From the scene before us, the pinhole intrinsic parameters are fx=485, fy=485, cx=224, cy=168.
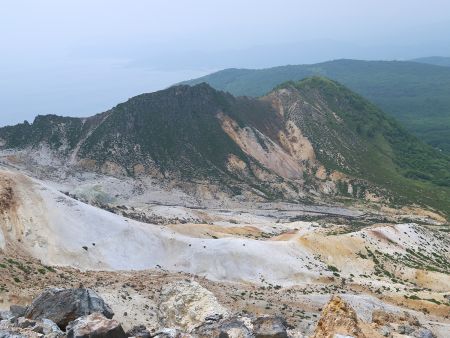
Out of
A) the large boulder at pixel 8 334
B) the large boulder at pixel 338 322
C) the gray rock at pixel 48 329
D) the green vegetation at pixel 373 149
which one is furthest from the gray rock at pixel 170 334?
the green vegetation at pixel 373 149

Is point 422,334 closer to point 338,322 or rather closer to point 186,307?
point 338,322

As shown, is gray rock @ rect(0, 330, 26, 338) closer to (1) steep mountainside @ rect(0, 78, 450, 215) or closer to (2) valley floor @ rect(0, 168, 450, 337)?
(2) valley floor @ rect(0, 168, 450, 337)

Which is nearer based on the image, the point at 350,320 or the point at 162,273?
the point at 350,320

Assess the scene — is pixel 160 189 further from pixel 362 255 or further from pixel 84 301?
pixel 84 301

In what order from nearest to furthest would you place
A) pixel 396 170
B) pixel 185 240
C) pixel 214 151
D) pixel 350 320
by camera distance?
pixel 350 320, pixel 185 240, pixel 214 151, pixel 396 170

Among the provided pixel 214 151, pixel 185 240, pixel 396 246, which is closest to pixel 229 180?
pixel 214 151

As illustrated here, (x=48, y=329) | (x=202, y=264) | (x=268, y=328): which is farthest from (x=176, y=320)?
(x=202, y=264)

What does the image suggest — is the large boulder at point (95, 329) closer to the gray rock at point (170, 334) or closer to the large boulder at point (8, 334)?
the gray rock at point (170, 334)
